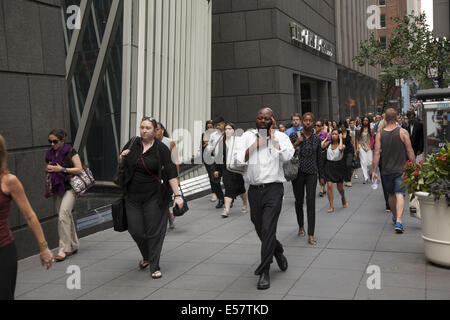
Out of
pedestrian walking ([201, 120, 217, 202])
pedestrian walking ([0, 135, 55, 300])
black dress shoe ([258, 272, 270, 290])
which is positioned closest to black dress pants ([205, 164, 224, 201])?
pedestrian walking ([201, 120, 217, 202])

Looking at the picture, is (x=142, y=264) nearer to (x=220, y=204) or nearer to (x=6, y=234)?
(x=6, y=234)

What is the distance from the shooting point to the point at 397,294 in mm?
5559

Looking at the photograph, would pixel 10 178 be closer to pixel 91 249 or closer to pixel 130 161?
pixel 130 161

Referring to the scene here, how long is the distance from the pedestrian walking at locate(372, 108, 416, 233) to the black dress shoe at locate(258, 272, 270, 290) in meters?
3.57

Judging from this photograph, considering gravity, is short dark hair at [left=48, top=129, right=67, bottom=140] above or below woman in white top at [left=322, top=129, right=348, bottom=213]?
above

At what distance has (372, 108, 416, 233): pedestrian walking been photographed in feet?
28.9

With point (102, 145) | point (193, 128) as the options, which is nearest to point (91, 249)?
point (102, 145)

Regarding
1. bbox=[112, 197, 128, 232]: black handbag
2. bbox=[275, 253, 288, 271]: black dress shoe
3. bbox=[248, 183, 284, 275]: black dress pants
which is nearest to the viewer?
bbox=[248, 183, 284, 275]: black dress pants

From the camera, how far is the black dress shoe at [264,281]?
5941 mm

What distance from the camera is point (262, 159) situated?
6.24 meters

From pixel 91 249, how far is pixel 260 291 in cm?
359

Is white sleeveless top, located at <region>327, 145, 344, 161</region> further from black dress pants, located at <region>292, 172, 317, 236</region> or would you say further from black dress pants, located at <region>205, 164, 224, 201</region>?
black dress pants, located at <region>292, 172, 317, 236</region>

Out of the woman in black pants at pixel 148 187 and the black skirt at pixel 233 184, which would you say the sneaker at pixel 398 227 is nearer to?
the black skirt at pixel 233 184

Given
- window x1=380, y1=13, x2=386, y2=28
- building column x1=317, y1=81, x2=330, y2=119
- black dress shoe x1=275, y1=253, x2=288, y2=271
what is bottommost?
black dress shoe x1=275, y1=253, x2=288, y2=271
